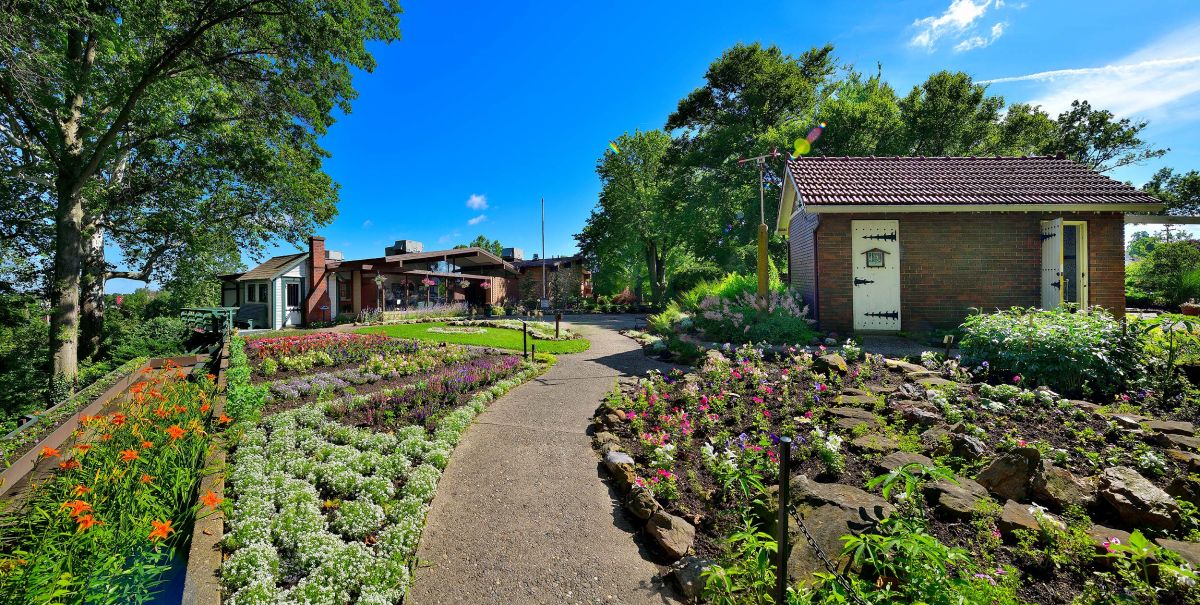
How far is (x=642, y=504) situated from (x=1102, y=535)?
2647mm

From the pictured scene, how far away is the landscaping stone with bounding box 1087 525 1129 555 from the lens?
92.9 inches

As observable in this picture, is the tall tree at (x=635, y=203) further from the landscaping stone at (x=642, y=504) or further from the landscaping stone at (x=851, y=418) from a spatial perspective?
the landscaping stone at (x=642, y=504)

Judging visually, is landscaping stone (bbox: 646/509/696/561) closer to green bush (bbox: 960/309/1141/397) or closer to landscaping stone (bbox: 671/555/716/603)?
landscaping stone (bbox: 671/555/716/603)

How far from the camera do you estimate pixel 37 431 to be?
20.5 feet

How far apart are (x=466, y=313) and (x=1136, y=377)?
76.3 feet

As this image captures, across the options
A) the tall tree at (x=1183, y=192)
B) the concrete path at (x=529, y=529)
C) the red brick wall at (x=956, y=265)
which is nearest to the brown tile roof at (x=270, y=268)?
the concrete path at (x=529, y=529)

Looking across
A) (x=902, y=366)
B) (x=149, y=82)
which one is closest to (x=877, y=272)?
(x=902, y=366)

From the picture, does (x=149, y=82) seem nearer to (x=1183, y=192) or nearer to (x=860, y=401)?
(x=860, y=401)

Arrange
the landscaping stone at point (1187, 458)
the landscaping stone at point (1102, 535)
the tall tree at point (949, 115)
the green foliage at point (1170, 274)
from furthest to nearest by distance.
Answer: the tall tree at point (949, 115) < the green foliage at point (1170, 274) < the landscaping stone at point (1187, 458) < the landscaping stone at point (1102, 535)

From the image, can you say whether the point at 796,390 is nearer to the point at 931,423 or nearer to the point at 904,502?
the point at 931,423

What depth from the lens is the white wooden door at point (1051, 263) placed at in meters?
9.50

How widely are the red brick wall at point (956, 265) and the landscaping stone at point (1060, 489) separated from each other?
25.2 feet

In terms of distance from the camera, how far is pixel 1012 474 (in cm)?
301

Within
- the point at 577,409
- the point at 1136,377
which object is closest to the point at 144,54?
the point at 577,409
